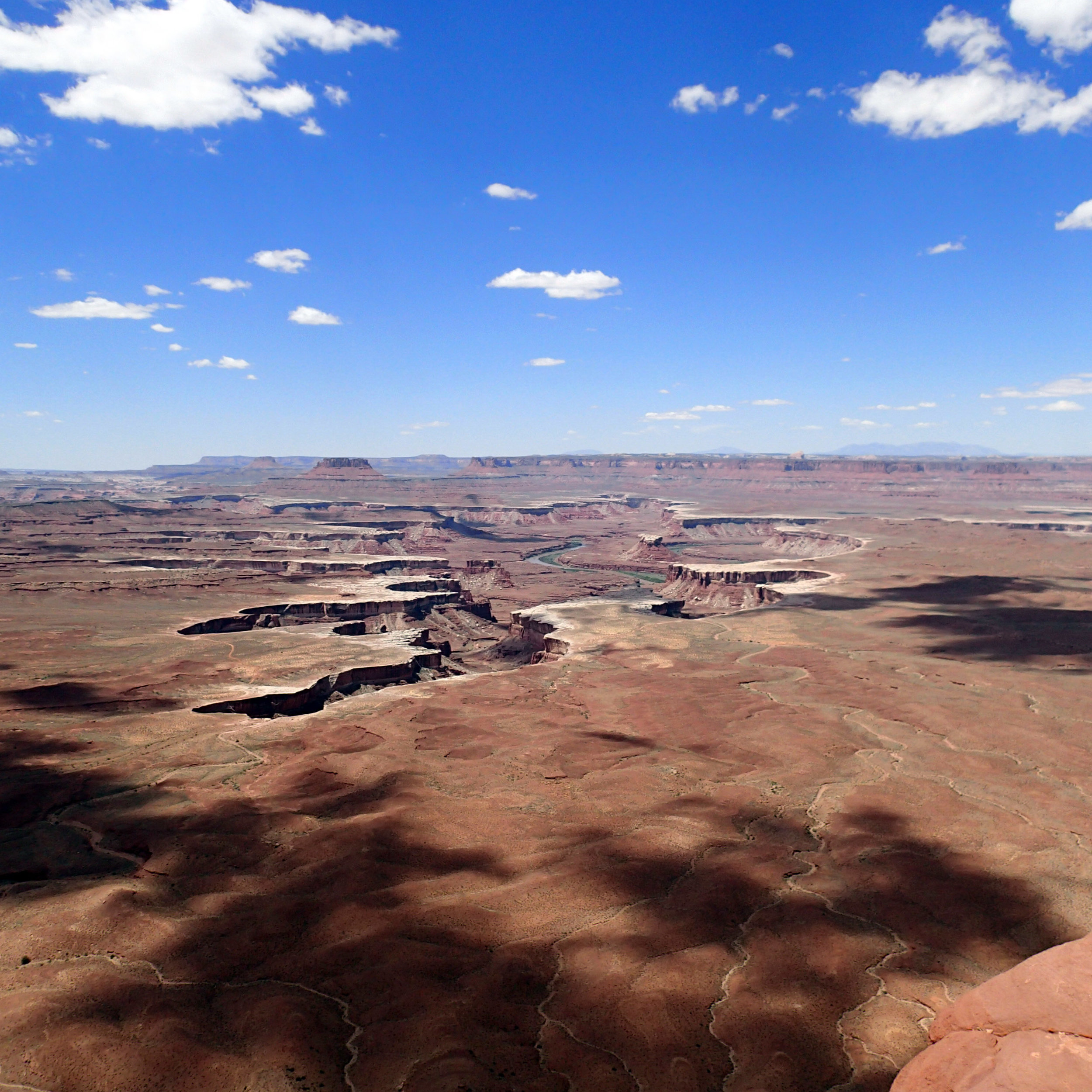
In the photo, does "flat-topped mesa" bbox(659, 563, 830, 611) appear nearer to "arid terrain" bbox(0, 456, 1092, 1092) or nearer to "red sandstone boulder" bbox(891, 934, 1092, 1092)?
"arid terrain" bbox(0, 456, 1092, 1092)

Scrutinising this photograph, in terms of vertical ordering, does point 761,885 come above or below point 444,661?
above

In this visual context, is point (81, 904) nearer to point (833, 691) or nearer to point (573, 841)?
point (573, 841)

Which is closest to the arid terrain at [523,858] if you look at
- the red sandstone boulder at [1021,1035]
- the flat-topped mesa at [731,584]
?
the red sandstone boulder at [1021,1035]

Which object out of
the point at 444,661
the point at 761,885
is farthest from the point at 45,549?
the point at 761,885

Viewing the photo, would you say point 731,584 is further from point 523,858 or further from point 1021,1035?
point 1021,1035

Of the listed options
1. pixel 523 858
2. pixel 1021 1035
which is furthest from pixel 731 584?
pixel 1021 1035

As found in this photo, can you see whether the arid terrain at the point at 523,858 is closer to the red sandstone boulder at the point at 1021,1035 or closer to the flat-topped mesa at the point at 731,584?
the red sandstone boulder at the point at 1021,1035
